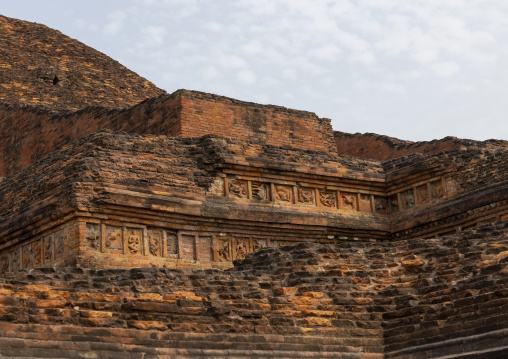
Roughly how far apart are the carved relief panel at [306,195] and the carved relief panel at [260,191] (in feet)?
1.98

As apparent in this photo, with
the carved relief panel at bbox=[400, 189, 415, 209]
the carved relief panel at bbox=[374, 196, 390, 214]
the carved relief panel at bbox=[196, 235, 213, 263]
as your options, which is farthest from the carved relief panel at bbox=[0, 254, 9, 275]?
the carved relief panel at bbox=[400, 189, 415, 209]

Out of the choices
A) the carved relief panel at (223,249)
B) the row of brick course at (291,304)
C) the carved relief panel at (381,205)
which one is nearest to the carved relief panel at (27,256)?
the carved relief panel at (223,249)

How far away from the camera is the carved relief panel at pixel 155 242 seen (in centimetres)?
1608

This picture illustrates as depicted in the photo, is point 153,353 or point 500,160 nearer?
point 153,353

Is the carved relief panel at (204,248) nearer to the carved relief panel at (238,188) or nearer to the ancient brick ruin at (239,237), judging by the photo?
the ancient brick ruin at (239,237)

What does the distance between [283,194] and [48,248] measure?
161 inches

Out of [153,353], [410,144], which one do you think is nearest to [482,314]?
[153,353]

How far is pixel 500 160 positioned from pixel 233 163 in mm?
4413

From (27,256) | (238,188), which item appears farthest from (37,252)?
(238,188)

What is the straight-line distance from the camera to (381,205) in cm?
1898

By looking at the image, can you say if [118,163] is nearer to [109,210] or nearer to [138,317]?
[109,210]

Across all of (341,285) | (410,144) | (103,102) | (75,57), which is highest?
(75,57)

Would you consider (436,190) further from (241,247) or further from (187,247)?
(187,247)

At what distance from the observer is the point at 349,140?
949 inches
